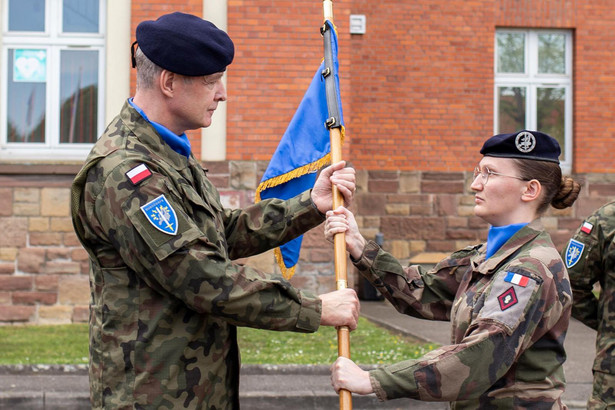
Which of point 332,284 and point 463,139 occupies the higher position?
point 463,139

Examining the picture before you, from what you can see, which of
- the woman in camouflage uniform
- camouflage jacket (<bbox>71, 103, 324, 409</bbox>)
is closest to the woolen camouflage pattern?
the woman in camouflage uniform

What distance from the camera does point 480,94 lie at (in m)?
13.1

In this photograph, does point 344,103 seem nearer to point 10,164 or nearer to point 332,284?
point 332,284

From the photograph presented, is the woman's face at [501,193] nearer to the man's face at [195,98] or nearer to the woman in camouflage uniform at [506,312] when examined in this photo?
the woman in camouflage uniform at [506,312]

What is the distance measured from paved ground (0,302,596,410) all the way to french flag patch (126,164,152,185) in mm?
4112

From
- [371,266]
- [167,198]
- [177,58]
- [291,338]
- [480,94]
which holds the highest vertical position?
[480,94]

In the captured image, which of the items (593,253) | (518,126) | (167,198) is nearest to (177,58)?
(167,198)

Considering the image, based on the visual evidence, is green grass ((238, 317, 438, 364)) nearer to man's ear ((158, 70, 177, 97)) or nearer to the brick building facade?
the brick building facade

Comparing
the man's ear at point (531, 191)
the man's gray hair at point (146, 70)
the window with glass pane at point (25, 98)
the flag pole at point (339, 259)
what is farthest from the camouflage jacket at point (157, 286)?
the window with glass pane at point (25, 98)

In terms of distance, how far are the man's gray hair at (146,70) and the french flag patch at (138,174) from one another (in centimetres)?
39

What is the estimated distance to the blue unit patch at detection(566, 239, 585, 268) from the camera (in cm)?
451

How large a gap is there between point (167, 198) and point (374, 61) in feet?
33.8

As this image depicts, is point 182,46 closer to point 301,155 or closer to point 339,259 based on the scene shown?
point 339,259

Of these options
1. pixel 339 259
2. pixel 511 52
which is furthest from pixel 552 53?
pixel 339 259
